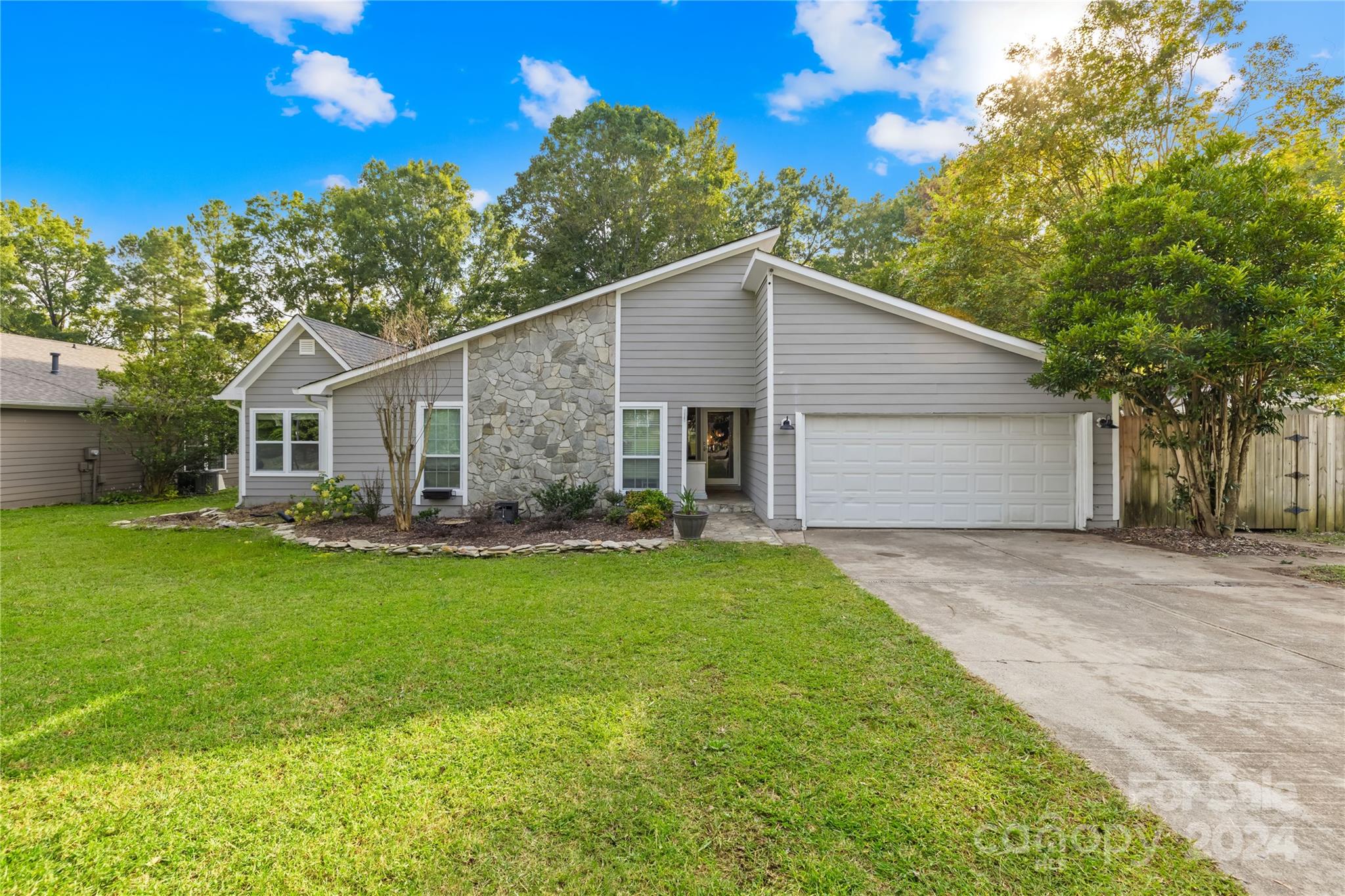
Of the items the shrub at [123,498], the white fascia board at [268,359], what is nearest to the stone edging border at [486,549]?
the white fascia board at [268,359]

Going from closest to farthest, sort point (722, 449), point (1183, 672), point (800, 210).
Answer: point (1183, 672) → point (722, 449) → point (800, 210)

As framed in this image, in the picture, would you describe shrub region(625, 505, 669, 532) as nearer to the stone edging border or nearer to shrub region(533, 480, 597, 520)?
the stone edging border

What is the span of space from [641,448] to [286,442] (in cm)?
792

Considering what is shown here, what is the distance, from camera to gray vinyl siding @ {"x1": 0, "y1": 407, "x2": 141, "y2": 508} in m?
11.3

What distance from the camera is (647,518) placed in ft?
26.2

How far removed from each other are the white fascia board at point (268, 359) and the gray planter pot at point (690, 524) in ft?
27.7

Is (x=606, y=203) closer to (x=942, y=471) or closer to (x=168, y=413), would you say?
(x=168, y=413)

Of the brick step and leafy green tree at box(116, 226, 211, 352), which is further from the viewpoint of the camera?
leafy green tree at box(116, 226, 211, 352)

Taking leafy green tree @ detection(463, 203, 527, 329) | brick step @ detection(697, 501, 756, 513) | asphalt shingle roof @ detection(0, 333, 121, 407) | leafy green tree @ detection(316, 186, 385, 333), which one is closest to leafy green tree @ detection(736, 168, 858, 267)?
leafy green tree @ detection(463, 203, 527, 329)

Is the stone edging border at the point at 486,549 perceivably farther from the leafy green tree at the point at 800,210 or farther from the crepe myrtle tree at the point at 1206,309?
the leafy green tree at the point at 800,210

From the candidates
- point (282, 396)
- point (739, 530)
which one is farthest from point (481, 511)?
point (282, 396)

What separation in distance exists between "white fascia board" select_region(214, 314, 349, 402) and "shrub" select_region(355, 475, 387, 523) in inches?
120

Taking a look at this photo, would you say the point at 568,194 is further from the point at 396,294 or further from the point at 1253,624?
the point at 1253,624

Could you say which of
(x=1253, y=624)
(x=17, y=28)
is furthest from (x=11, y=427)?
(x=1253, y=624)
